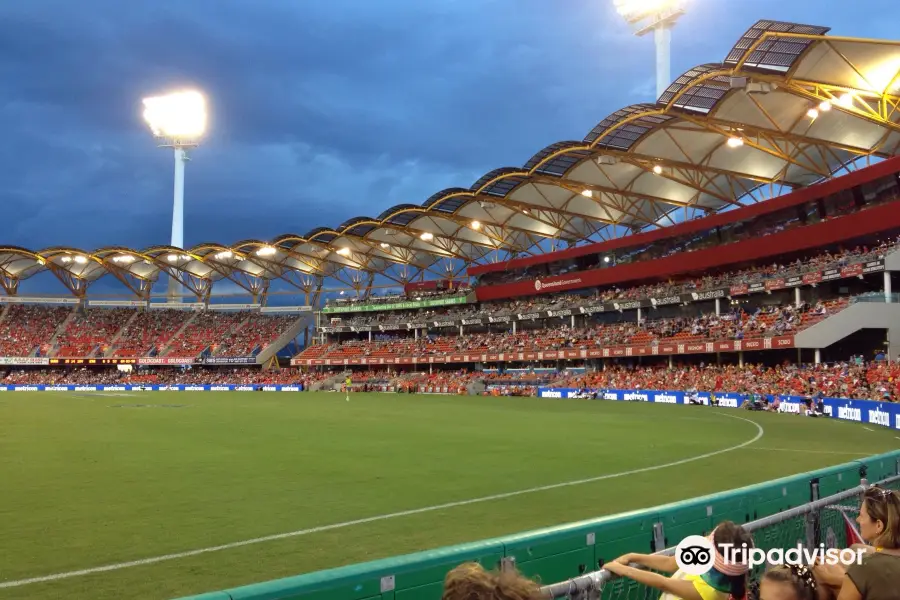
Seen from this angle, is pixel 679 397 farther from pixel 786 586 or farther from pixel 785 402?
pixel 786 586

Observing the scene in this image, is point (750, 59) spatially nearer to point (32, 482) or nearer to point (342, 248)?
point (32, 482)

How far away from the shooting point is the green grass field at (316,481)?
9477mm

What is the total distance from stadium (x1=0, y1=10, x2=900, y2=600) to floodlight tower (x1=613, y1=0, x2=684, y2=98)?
67.1 ft

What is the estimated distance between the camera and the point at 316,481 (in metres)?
15.3

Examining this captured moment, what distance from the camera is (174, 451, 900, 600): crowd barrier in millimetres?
3646

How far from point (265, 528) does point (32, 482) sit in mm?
7253

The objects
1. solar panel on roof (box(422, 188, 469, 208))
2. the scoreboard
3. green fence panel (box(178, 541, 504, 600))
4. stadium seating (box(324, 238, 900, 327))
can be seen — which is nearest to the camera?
green fence panel (box(178, 541, 504, 600))

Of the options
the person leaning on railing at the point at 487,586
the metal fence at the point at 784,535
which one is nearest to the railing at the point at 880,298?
the metal fence at the point at 784,535

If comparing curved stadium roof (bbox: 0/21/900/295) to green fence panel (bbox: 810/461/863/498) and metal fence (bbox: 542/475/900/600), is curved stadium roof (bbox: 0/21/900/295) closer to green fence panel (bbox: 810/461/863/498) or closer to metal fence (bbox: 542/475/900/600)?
green fence panel (bbox: 810/461/863/498)

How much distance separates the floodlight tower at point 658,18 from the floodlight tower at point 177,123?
56.7 meters

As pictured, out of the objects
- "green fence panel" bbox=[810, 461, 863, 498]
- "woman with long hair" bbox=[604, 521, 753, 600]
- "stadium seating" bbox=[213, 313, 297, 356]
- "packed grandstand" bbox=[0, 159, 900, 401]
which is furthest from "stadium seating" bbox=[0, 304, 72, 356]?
"woman with long hair" bbox=[604, 521, 753, 600]

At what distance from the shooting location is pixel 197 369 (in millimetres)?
86812

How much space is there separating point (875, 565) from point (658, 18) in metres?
78.5

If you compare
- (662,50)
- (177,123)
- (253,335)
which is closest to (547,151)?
(662,50)
